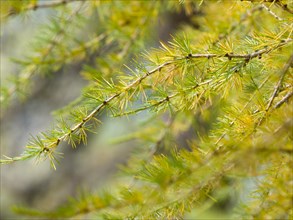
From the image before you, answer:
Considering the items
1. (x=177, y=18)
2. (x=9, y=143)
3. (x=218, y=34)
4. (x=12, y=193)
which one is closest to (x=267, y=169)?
(x=218, y=34)

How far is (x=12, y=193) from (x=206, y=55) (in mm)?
2685

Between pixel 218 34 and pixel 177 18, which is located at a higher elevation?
pixel 177 18

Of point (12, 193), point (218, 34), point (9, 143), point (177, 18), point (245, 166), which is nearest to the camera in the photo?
point (245, 166)

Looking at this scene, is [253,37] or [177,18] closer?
[253,37]

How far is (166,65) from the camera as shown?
2.38 feet

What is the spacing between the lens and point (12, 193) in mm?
3174

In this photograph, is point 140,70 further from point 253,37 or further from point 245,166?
point 245,166

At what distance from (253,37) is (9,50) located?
8.35 ft

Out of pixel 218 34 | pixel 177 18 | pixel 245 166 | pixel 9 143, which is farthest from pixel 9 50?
pixel 245 166

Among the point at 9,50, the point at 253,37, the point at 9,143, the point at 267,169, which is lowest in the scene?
the point at 267,169

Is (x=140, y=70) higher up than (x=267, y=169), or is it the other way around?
(x=140, y=70)

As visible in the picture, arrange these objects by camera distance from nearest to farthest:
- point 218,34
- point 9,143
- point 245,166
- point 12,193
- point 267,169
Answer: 1. point 245,166
2. point 267,169
3. point 218,34
4. point 9,143
5. point 12,193

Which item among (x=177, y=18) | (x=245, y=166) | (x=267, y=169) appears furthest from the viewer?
(x=177, y=18)

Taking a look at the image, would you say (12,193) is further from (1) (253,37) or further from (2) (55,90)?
(1) (253,37)
